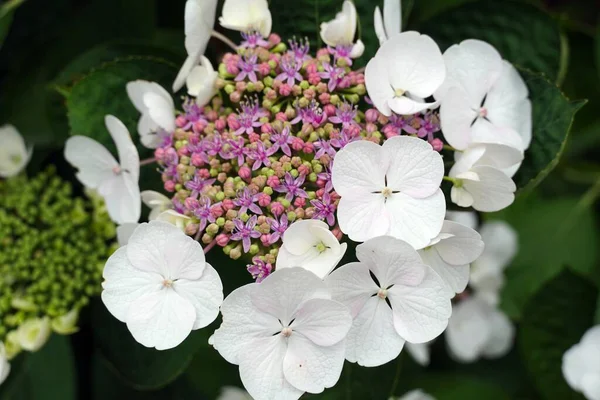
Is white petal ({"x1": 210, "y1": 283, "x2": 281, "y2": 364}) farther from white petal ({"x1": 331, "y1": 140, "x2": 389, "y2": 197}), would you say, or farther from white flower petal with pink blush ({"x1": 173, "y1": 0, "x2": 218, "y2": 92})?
white flower petal with pink blush ({"x1": 173, "y1": 0, "x2": 218, "y2": 92})

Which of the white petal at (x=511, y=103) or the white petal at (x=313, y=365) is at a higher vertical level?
the white petal at (x=511, y=103)

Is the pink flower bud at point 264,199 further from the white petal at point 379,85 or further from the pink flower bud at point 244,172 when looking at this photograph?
the white petal at point 379,85

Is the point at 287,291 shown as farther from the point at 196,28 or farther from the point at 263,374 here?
the point at 196,28

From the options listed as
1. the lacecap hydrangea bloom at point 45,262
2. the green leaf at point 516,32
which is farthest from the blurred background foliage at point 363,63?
the lacecap hydrangea bloom at point 45,262

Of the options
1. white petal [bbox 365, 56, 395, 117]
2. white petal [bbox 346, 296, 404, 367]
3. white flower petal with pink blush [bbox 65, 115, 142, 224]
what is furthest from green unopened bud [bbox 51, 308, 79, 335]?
white petal [bbox 365, 56, 395, 117]

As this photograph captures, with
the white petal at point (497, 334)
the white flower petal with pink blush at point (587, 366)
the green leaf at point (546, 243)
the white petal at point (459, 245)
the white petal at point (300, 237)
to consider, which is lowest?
the white petal at point (497, 334)

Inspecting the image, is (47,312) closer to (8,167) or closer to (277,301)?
(8,167)

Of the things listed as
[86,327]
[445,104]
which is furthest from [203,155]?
[86,327]
